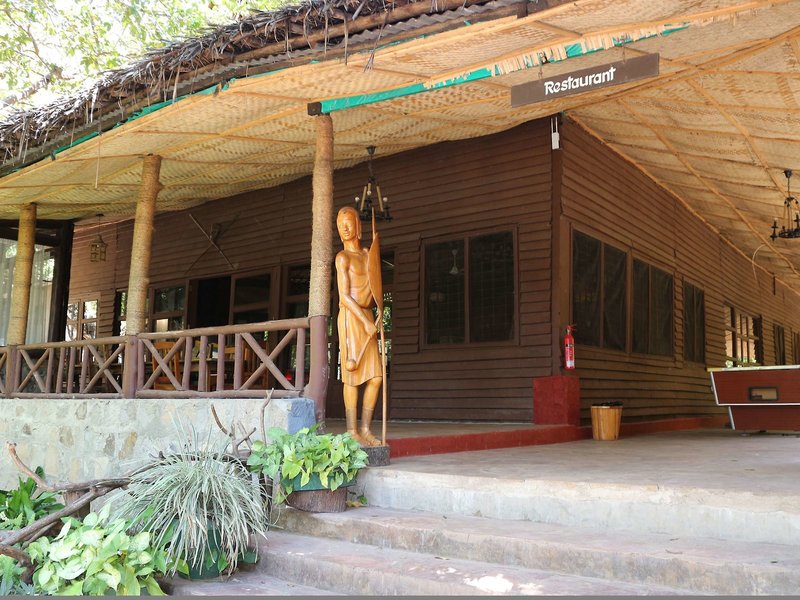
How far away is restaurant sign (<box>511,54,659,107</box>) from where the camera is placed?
15.2ft

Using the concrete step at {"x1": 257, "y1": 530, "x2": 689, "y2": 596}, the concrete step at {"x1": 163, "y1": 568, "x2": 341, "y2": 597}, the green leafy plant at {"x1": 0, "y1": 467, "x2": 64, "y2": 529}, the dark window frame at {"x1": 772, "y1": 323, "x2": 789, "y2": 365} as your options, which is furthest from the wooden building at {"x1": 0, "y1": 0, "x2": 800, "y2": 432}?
the dark window frame at {"x1": 772, "y1": 323, "x2": 789, "y2": 365}

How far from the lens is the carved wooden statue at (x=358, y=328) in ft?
17.9

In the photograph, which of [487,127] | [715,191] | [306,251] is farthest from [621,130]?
[306,251]

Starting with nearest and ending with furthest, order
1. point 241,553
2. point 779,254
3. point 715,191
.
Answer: point 241,553, point 715,191, point 779,254

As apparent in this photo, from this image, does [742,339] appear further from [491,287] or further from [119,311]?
[119,311]

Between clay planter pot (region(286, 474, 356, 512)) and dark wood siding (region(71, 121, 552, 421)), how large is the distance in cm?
428

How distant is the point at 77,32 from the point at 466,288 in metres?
13.1

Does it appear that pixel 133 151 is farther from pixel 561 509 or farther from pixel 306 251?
pixel 561 509

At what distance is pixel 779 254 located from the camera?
1535 centimetres

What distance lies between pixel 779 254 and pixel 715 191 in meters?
5.04

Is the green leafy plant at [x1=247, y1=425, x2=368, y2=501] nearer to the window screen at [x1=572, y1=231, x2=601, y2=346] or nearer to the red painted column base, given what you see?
the red painted column base

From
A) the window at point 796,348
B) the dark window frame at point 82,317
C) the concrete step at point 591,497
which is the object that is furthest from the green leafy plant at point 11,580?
the window at point 796,348

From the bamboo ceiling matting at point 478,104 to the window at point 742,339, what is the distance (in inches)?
197

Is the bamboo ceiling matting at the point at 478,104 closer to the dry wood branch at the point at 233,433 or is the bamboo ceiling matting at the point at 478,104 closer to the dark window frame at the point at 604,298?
the dark window frame at the point at 604,298
